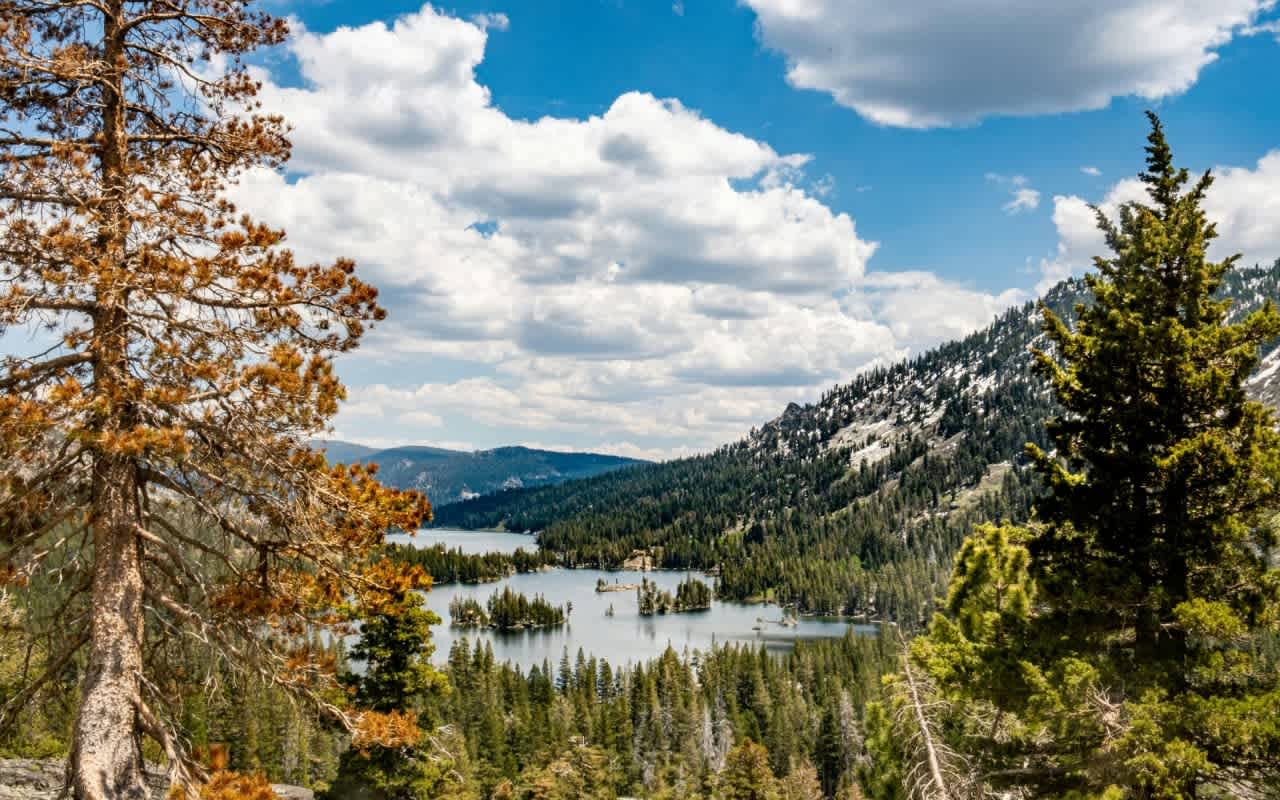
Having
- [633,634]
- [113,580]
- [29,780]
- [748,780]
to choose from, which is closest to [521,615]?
[633,634]

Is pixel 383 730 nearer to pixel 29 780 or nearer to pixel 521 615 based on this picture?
pixel 29 780

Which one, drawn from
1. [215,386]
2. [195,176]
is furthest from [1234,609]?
[195,176]

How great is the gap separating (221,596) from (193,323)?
3.52 metres

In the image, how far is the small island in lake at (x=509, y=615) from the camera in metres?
168

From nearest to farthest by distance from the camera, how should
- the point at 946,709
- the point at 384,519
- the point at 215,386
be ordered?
the point at 215,386, the point at 384,519, the point at 946,709

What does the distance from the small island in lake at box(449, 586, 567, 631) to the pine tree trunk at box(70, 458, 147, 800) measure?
165 m

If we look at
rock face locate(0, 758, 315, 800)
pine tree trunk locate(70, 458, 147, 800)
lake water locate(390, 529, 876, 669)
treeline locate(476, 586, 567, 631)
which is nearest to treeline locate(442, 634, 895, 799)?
lake water locate(390, 529, 876, 669)

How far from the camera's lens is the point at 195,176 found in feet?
34.6

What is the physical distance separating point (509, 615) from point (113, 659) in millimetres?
166800

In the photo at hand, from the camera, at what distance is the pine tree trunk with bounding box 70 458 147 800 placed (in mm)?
8547

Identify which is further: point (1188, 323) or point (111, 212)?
point (1188, 323)

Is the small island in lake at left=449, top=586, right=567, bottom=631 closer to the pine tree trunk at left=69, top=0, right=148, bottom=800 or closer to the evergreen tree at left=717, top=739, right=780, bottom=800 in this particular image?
the evergreen tree at left=717, top=739, right=780, bottom=800

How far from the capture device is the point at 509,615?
552 ft

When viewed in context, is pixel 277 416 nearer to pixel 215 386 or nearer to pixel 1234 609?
pixel 215 386
